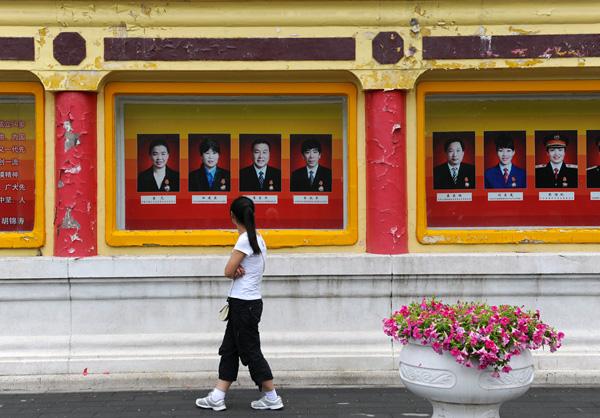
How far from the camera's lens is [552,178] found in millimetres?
7574

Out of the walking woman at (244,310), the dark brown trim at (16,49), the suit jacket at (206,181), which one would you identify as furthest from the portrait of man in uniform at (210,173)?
the dark brown trim at (16,49)

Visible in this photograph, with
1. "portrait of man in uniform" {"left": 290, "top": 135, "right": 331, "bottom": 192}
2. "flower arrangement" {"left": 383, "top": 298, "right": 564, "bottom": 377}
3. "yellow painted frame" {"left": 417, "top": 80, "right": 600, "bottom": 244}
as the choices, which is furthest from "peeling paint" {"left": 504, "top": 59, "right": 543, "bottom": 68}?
"flower arrangement" {"left": 383, "top": 298, "right": 564, "bottom": 377}

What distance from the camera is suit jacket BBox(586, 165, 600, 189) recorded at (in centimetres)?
758

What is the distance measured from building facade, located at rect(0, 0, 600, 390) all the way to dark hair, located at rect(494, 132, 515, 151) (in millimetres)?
465

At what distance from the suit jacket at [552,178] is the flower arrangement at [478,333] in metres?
2.95

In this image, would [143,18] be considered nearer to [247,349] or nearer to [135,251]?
[135,251]

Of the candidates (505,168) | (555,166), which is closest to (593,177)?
(555,166)

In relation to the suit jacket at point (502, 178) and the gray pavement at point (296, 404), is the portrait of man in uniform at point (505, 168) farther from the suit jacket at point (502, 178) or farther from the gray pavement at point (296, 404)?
the gray pavement at point (296, 404)

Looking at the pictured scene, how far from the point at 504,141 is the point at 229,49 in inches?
116

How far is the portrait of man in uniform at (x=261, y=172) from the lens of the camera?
7.50 m

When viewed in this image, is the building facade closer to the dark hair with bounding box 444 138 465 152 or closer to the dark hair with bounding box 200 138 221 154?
the dark hair with bounding box 200 138 221 154

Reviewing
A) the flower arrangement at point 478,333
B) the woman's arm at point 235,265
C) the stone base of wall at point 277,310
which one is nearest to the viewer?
the flower arrangement at point 478,333

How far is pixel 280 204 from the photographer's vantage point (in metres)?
7.48

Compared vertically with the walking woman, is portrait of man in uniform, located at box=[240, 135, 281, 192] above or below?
above
